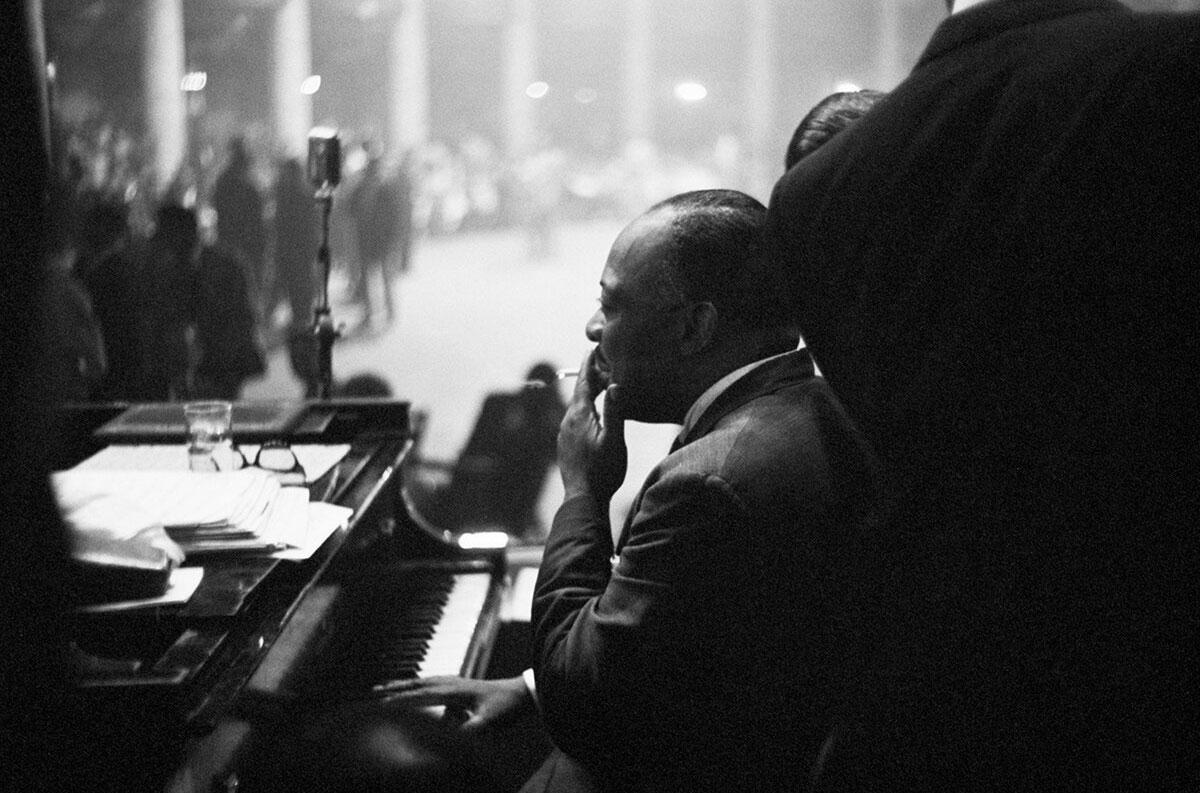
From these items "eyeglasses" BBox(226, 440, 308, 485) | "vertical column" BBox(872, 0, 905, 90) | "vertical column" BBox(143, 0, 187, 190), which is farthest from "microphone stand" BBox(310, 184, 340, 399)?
"vertical column" BBox(872, 0, 905, 90)

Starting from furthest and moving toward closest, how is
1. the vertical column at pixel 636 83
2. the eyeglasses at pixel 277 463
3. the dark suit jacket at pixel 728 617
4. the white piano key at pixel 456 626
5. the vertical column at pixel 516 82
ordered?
the vertical column at pixel 636 83 < the vertical column at pixel 516 82 < the white piano key at pixel 456 626 < the eyeglasses at pixel 277 463 < the dark suit jacket at pixel 728 617

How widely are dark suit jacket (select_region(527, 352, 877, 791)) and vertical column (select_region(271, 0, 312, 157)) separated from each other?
14.4 metres

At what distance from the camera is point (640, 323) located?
1814mm

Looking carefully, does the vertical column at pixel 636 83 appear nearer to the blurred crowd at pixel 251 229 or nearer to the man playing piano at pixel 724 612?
the blurred crowd at pixel 251 229

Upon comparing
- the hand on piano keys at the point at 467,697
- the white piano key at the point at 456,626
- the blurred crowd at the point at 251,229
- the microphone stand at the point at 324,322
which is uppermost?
the microphone stand at the point at 324,322

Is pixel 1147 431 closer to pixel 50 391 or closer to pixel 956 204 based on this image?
pixel 956 204

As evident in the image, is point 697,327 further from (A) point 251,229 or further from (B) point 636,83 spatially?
(B) point 636,83

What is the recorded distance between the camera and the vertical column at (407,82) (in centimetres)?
1867

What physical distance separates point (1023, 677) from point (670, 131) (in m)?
20.3

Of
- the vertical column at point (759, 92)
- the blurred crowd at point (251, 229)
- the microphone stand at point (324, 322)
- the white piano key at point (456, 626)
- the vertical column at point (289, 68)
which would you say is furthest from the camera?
the vertical column at point (759, 92)

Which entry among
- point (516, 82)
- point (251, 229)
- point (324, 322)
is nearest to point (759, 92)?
point (516, 82)

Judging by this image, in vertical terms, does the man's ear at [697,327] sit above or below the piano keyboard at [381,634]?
above

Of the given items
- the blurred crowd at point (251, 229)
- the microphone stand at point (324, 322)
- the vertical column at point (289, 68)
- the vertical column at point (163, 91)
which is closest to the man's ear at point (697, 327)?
the blurred crowd at point (251, 229)

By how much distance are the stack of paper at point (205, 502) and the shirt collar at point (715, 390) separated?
62 cm
